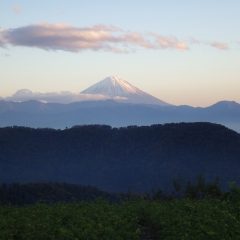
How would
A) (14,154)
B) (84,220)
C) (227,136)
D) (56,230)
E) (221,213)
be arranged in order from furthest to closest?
1. (14,154)
2. (227,136)
3. (221,213)
4. (84,220)
5. (56,230)

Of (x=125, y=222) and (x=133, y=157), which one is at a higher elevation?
(x=125, y=222)

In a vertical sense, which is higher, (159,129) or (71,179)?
(159,129)

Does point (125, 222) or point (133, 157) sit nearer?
point (125, 222)

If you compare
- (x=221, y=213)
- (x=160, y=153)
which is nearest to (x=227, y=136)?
(x=160, y=153)

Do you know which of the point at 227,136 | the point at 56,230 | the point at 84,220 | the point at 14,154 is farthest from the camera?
the point at 14,154

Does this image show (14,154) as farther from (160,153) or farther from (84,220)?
(84,220)

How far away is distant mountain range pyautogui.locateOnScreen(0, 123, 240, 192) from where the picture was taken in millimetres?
164250

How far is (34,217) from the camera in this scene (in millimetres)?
18172

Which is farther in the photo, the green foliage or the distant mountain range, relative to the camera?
the distant mountain range

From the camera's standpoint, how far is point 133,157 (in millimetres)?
187000

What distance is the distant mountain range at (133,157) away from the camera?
16425 centimetres

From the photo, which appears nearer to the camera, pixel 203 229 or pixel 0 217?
pixel 203 229

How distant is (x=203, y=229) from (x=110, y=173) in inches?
6690

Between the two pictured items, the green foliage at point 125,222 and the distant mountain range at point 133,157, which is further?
the distant mountain range at point 133,157
